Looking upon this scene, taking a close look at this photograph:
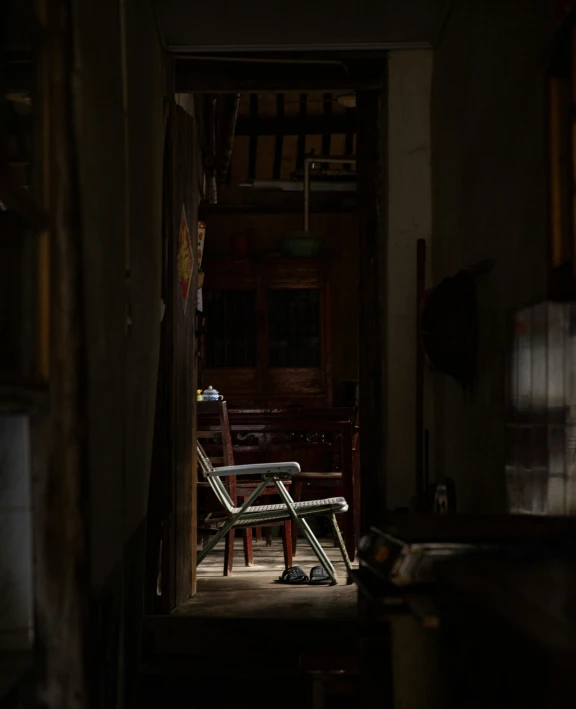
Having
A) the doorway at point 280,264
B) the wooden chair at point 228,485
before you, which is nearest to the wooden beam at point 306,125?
the doorway at point 280,264

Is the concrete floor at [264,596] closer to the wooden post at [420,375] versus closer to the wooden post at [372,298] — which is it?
the wooden post at [372,298]

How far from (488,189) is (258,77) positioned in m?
1.58

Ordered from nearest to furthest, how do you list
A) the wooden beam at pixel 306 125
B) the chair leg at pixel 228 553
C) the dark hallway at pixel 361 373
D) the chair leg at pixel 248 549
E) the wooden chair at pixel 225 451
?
the dark hallway at pixel 361 373 → the chair leg at pixel 228 553 → the wooden chair at pixel 225 451 → the chair leg at pixel 248 549 → the wooden beam at pixel 306 125

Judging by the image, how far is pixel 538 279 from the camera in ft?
7.53

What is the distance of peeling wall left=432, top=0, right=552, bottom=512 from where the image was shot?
2322 millimetres

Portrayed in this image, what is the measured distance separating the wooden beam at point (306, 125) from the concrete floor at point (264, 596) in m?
4.66

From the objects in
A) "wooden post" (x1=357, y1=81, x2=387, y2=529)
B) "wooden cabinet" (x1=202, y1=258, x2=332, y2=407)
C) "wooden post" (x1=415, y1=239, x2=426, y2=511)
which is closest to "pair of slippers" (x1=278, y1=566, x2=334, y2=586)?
"wooden post" (x1=357, y1=81, x2=387, y2=529)

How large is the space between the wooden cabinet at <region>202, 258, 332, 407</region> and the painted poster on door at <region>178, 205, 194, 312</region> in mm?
4015

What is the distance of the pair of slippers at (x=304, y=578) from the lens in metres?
4.75

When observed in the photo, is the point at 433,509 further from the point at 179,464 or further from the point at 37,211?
the point at 37,211

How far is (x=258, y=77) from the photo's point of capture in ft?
13.3

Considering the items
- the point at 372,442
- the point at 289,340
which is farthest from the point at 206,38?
the point at 289,340

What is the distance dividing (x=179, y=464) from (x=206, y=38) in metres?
1.82

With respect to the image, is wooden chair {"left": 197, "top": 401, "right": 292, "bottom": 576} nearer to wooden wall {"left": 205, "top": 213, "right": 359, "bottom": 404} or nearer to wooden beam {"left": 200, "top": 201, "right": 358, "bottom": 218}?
wooden wall {"left": 205, "top": 213, "right": 359, "bottom": 404}
